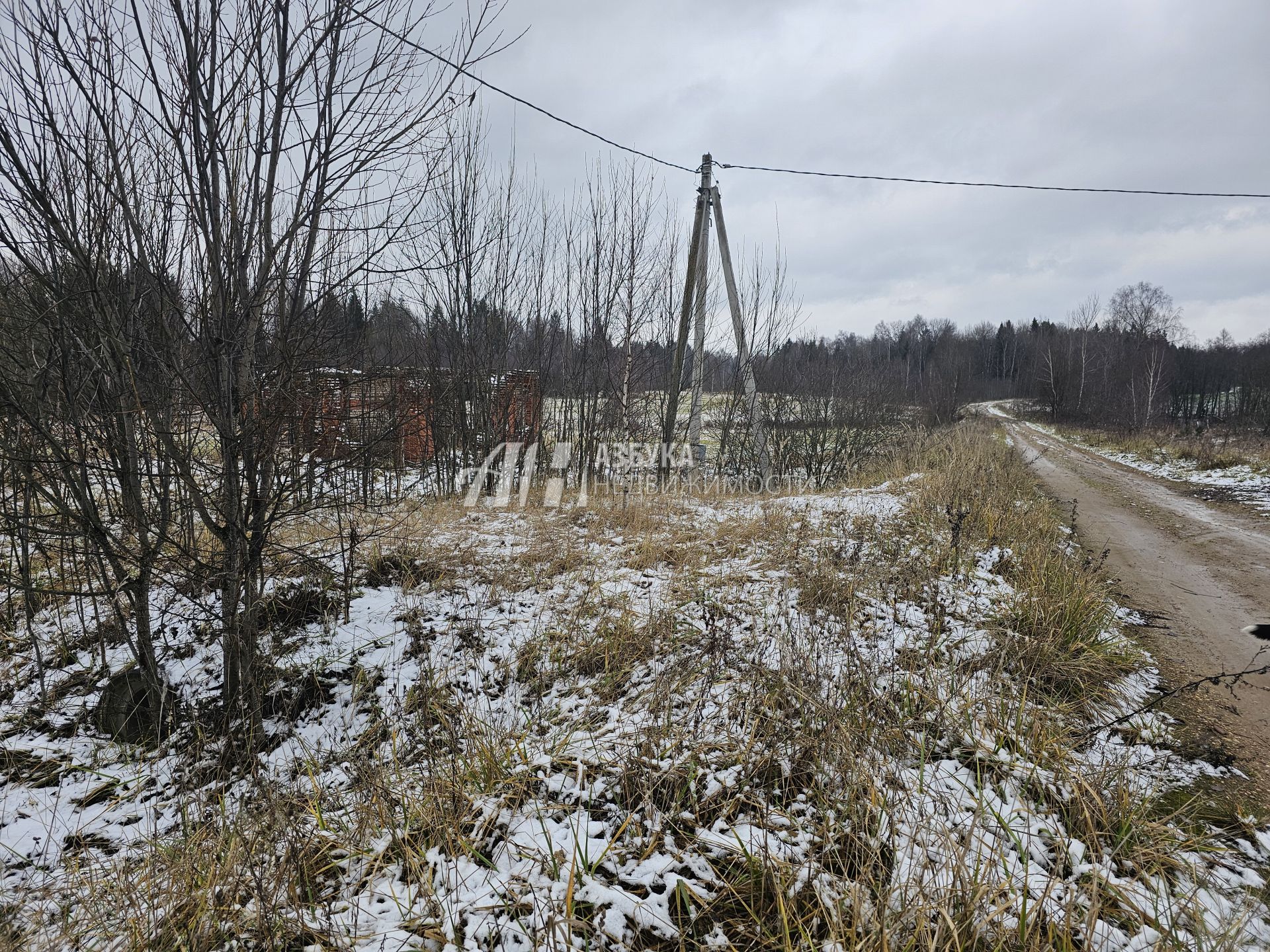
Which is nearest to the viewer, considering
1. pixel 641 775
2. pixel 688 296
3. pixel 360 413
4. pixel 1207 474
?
pixel 641 775

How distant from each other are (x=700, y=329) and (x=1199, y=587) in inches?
304

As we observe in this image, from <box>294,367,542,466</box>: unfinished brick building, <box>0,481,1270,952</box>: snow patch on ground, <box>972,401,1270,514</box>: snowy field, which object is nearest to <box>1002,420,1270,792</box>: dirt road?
<box>0,481,1270,952</box>: snow patch on ground

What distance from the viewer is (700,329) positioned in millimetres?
10164

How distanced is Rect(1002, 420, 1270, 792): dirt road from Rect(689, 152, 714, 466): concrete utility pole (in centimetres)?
612

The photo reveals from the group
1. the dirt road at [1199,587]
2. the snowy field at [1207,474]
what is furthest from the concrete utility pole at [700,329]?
the snowy field at [1207,474]

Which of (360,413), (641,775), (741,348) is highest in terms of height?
(741,348)

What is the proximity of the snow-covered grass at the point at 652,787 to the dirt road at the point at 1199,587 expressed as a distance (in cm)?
27

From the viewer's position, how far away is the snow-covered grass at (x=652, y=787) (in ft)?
5.37

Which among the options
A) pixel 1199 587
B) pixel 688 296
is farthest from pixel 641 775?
pixel 688 296

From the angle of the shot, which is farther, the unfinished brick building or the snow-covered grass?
the unfinished brick building

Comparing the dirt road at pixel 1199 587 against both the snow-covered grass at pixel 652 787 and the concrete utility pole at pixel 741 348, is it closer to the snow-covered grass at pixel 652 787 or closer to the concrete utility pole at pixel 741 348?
the snow-covered grass at pixel 652 787

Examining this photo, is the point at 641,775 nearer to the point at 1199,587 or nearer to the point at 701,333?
the point at 1199,587

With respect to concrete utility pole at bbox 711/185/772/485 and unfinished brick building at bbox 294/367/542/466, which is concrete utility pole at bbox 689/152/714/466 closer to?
concrete utility pole at bbox 711/185/772/485

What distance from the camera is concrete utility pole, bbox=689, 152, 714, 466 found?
9.48m
